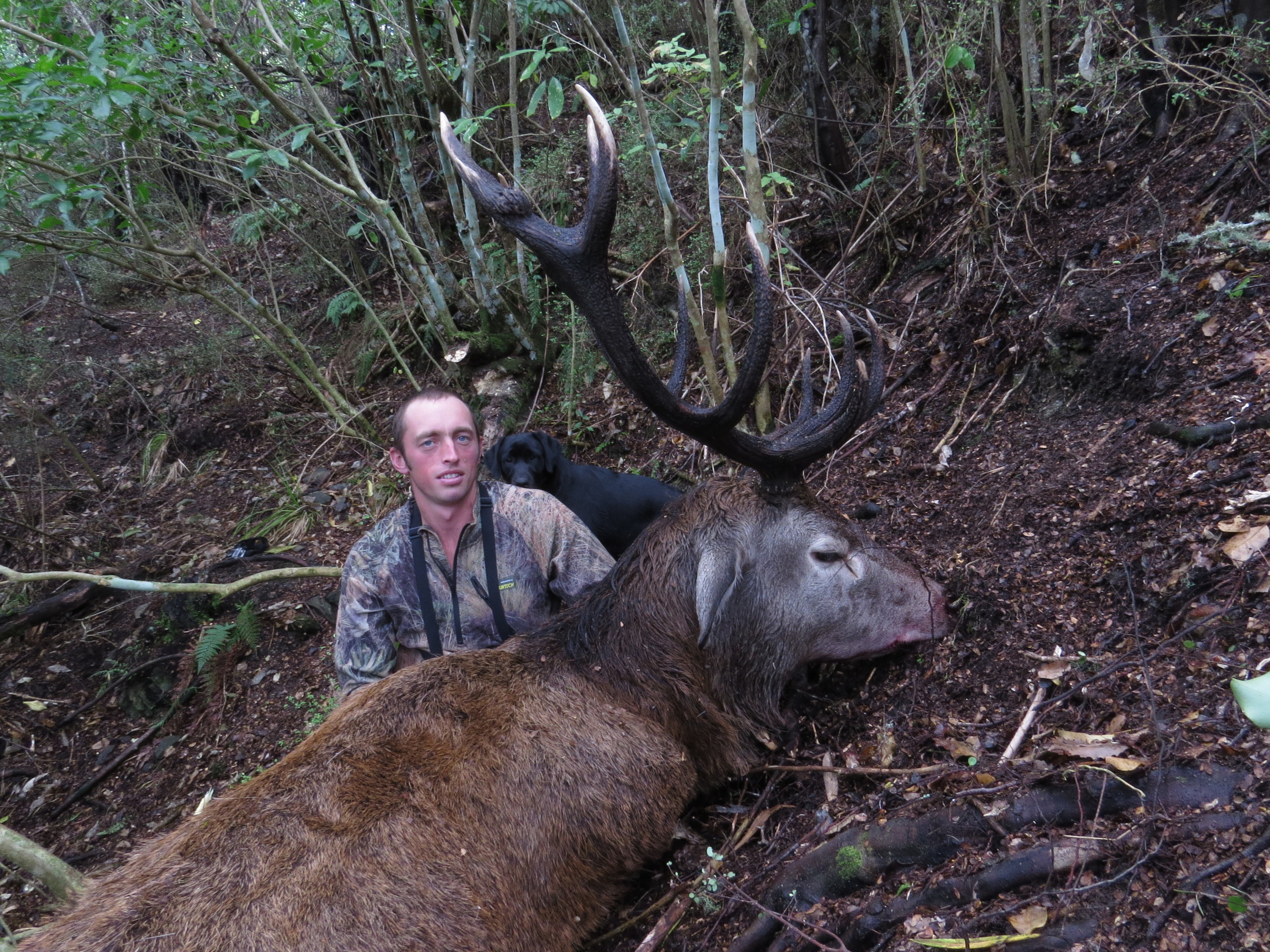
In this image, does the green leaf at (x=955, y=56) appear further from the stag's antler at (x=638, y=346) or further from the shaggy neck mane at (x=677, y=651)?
the shaggy neck mane at (x=677, y=651)

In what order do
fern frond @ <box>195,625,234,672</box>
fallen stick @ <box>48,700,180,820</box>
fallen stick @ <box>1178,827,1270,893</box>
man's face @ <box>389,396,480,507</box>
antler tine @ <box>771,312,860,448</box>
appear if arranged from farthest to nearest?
fern frond @ <box>195,625,234,672</box>
fallen stick @ <box>48,700,180,820</box>
man's face @ <box>389,396,480,507</box>
antler tine @ <box>771,312,860,448</box>
fallen stick @ <box>1178,827,1270,893</box>

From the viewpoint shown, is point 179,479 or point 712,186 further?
point 179,479

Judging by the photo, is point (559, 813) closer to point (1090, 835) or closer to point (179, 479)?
point (1090, 835)

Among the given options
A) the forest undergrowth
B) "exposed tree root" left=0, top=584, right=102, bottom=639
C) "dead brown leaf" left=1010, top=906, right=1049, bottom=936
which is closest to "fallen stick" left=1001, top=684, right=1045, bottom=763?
the forest undergrowth

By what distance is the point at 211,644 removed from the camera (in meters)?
6.19

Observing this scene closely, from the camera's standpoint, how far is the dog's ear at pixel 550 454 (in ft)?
15.5

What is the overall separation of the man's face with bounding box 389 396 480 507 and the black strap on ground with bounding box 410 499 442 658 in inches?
7.3

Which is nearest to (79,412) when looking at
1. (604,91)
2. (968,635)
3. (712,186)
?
(604,91)

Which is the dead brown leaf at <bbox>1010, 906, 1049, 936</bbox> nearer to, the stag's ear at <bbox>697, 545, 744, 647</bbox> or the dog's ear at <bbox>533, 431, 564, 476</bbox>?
the stag's ear at <bbox>697, 545, 744, 647</bbox>

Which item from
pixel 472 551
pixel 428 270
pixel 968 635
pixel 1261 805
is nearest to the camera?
pixel 1261 805

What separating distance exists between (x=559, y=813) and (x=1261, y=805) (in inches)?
85.5

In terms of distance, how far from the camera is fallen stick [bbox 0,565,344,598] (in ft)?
14.2

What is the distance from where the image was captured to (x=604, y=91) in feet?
28.1

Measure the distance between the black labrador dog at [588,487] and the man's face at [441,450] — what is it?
0.63 metres
